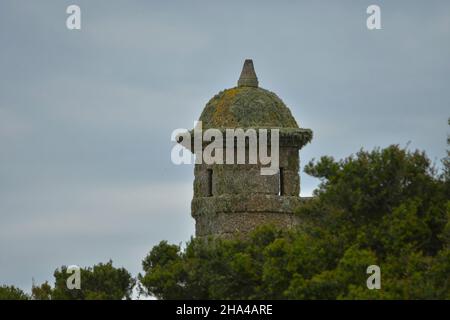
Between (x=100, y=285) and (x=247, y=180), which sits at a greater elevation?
(x=247, y=180)

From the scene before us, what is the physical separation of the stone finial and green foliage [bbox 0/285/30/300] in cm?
1158

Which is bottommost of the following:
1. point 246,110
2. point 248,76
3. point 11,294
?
point 11,294

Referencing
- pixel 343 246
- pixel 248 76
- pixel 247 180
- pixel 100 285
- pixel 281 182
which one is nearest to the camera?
pixel 343 246

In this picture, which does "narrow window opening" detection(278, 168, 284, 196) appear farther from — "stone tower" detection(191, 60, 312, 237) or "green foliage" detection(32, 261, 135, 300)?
"green foliage" detection(32, 261, 135, 300)

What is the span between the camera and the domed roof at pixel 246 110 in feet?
207

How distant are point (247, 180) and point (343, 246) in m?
10.5

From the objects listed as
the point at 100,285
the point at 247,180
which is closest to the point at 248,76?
the point at 247,180

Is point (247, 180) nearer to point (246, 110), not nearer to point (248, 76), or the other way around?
point (246, 110)

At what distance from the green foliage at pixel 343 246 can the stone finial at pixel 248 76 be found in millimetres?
9487

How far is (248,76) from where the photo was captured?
6475cm

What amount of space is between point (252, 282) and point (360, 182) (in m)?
4.41

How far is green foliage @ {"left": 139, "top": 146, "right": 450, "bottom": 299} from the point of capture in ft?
165
